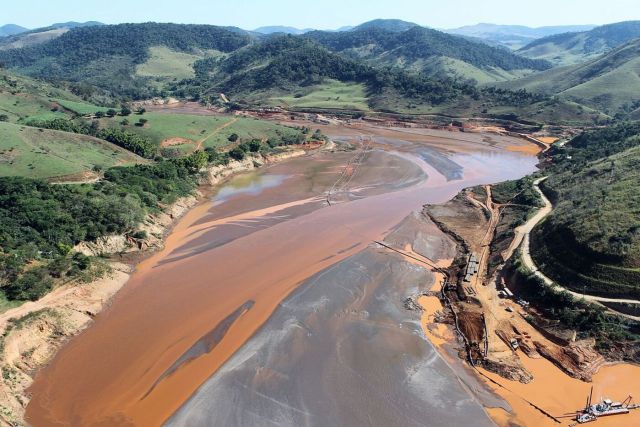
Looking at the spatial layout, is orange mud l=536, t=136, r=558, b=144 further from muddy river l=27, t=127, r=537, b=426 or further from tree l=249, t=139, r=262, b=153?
tree l=249, t=139, r=262, b=153

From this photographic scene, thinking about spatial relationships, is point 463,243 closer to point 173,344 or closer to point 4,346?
point 173,344

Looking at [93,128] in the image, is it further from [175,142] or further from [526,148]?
[526,148]

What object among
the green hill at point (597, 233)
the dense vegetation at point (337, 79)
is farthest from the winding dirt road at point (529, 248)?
the dense vegetation at point (337, 79)

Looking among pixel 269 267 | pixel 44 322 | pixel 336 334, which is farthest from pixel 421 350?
pixel 44 322

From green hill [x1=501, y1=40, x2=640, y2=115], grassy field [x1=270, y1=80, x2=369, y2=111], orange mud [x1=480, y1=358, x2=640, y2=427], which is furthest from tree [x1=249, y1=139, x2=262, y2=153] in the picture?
green hill [x1=501, y1=40, x2=640, y2=115]

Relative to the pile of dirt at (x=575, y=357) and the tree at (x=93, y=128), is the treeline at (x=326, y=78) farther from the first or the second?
the pile of dirt at (x=575, y=357)
